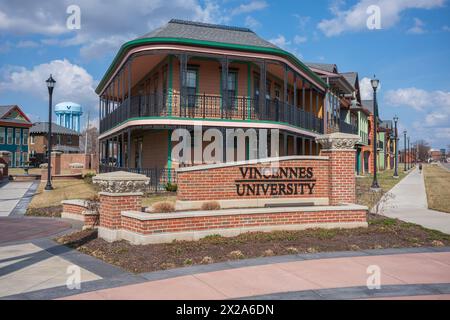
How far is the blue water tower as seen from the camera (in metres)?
89.5

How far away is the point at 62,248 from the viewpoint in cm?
866

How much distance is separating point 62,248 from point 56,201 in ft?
30.4

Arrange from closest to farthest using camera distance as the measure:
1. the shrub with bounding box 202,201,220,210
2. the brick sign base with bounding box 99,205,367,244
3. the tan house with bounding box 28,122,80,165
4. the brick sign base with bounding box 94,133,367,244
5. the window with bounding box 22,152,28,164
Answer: the brick sign base with bounding box 99,205,367,244 < the brick sign base with bounding box 94,133,367,244 < the shrub with bounding box 202,201,220,210 < the window with bounding box 22,152,28,164 < the tan house with bounding box 28,122,80,165

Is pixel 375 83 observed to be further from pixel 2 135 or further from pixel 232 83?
pixel 2 135

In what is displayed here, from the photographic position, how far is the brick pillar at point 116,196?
29.4 ft

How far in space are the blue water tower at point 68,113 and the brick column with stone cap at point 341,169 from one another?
85001 mm

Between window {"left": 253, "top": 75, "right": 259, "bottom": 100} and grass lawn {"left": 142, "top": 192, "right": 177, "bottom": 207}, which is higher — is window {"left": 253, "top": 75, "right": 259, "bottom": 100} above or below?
above

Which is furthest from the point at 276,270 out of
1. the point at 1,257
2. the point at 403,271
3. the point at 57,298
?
the point at 1,257

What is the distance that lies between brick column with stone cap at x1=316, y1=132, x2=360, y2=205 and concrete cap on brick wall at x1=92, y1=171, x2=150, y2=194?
530 cm

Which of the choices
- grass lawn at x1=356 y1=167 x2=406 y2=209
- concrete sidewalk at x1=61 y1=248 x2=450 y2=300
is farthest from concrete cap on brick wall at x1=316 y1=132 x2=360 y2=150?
concrete sidewalk at x1=61 y1=248 x2=450 y2=300

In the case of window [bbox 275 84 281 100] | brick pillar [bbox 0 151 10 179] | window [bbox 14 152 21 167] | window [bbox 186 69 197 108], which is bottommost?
brick pillar [bbox 0 151 10 179]

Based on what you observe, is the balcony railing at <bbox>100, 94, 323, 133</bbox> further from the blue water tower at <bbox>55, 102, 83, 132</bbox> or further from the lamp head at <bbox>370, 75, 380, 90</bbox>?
the blue water tower at <bbox>55, 102, 83, 132</bbox>

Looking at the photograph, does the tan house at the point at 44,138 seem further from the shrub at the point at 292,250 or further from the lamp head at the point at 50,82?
the shrub at the point at 292,250

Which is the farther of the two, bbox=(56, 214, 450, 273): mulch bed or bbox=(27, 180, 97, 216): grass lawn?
bbox=(27, 180, 97, 216): grass lawn
